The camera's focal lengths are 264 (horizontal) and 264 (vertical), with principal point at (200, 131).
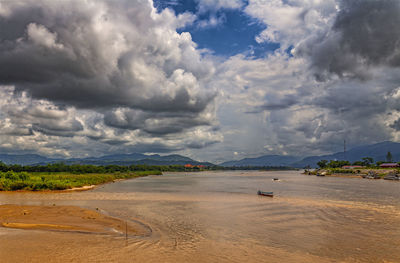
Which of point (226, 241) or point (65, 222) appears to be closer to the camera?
point (226, 241)

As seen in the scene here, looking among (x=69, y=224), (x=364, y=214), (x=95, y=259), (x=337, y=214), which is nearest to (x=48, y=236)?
(x=69, y=224)

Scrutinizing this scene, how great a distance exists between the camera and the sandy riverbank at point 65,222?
2256 centimetres

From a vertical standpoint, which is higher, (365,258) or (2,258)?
(2,258)

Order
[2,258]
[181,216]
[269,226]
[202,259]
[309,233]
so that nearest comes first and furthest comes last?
[2,258], [202,259], [309,233], [269,226], [181,216]

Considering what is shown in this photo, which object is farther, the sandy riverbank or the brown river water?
the sandy riverbank

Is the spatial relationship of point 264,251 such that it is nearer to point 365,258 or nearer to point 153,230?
point 365,258

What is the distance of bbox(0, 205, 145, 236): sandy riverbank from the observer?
22.6 metres

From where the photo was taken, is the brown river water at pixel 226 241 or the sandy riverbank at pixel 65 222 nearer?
the brown river water at pixel 226 241

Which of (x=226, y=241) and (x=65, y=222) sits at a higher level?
(x=65, y=222)

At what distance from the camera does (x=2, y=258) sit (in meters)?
14.9

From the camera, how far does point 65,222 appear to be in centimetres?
2480

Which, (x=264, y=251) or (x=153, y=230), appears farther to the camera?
(x=153, y=230)

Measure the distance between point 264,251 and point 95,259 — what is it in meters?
11.1

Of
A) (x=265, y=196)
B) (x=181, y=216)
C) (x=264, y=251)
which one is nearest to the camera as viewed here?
(x=264, y=251)
